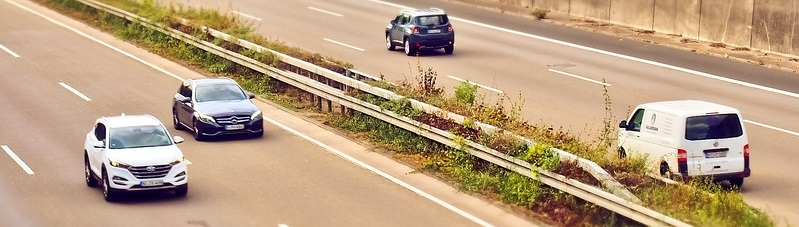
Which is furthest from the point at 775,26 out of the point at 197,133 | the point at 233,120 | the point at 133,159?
the point at 133,159

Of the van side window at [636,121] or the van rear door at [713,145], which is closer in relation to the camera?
the van rear door at [713,145]

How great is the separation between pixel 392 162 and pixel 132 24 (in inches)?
884

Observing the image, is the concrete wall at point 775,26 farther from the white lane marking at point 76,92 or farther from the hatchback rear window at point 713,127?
the white lane marking at point 76,92

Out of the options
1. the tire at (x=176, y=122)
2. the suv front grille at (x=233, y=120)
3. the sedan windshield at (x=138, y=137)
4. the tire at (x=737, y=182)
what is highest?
the sedan windshield at (x=138, y=137)

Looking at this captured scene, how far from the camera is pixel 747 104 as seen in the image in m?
32.3

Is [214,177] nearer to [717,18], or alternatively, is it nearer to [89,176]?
[89,176]

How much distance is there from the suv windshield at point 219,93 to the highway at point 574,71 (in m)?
5.30

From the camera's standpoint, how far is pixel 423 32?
42469mm

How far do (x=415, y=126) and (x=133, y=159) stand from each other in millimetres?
6286

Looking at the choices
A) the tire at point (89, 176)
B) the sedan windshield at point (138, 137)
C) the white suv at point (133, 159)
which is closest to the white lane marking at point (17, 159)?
A: the tire at point (89, 176)

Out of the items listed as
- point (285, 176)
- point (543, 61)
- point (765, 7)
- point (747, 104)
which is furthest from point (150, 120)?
point (765, 7)

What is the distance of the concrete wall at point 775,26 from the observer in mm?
38656

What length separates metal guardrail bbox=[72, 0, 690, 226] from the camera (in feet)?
63.6

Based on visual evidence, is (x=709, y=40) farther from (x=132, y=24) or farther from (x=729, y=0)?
(x=132, y=24)
